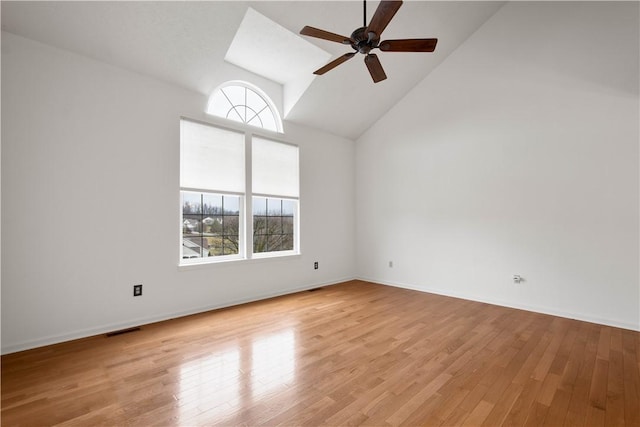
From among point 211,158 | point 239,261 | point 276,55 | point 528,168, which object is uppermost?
point 276,55

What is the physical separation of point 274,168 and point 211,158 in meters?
1.04

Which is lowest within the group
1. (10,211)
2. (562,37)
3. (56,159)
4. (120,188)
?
(10,211)

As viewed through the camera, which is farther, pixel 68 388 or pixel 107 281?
pixel 107 281

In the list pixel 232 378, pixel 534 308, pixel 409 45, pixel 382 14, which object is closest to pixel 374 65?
pixel 409 45

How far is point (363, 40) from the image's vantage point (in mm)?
2453

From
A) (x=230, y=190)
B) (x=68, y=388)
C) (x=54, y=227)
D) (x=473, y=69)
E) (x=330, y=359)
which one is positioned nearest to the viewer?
(x=68, y=388)

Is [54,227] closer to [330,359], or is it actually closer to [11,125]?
[11,125]

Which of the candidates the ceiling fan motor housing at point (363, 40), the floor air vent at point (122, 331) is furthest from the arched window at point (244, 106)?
the floor air vent at point (122, 331)

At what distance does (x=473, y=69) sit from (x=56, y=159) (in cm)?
543

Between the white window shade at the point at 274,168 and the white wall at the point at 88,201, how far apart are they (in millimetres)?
1048

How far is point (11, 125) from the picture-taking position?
8.82ft

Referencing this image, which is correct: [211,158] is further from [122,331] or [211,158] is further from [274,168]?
[122,331]

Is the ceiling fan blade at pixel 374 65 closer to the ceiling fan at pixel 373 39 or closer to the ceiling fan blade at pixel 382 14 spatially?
the ceiling fan at pixel 373 39

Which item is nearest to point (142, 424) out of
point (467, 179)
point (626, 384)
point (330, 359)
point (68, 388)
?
point (68, 388)
